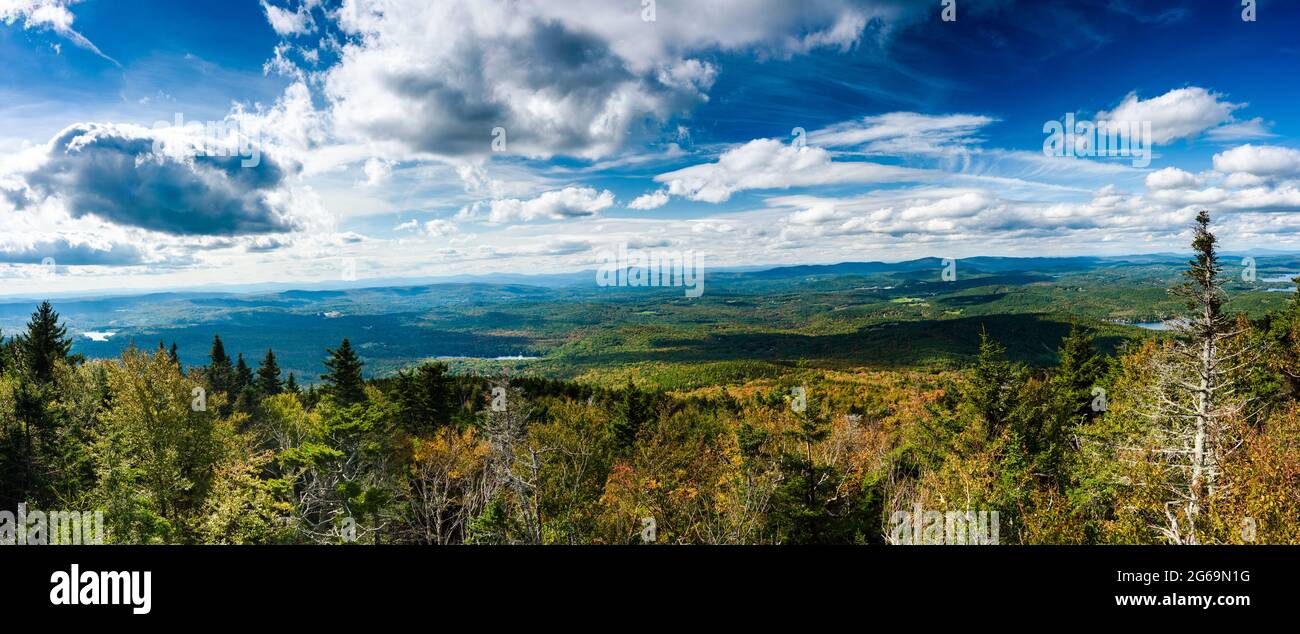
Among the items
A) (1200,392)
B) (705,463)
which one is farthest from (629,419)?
(1200,392)

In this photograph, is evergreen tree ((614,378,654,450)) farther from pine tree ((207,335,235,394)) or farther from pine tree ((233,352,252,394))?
pine tree ((233,352,252,394))

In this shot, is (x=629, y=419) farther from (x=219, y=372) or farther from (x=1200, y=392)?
(x=219, y=372)

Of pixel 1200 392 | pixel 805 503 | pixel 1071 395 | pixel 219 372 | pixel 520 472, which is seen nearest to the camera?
pixel 1200 392

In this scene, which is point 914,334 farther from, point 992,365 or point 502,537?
point 502,537

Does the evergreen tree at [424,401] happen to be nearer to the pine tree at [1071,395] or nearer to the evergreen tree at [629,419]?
the evergreen tree at [629,419]

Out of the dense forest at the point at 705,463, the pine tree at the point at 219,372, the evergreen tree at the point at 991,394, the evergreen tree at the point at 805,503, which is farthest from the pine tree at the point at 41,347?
the evergreen tree at the point at 991,394

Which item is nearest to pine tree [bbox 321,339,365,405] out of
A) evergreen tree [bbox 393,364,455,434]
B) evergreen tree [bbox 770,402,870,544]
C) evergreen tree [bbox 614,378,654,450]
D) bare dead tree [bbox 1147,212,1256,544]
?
evergreen tree [bbox 393,364,455,434]

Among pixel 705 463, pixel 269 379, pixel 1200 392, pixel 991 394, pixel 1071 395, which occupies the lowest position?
pixel 705 463
